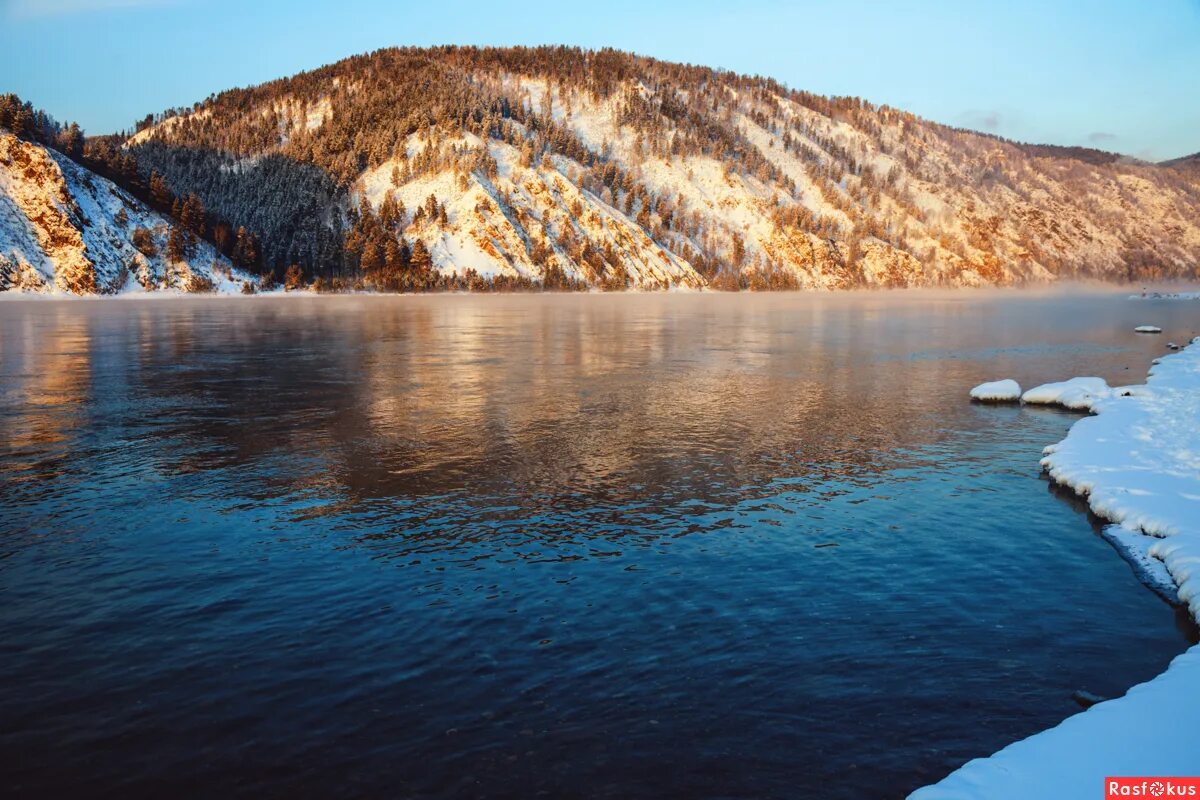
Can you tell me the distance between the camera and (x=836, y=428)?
3259cm

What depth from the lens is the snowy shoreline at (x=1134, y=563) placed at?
968 centimetres

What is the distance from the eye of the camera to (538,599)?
1573cm

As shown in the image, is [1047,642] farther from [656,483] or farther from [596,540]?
[656,483]

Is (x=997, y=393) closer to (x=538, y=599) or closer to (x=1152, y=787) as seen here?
(x=538, y=599)

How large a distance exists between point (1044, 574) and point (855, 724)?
8291 millimetres

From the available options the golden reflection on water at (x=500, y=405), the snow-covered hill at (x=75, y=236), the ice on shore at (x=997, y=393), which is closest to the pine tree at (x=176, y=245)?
the snow-covered hill at (x=75, y=236)

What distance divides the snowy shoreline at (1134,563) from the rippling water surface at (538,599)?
0.73 metres

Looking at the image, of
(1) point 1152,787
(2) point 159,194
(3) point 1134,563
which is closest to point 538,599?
(1) point 1152,787

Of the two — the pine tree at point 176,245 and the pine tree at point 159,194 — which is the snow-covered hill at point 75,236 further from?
the pine tree at point 159,194

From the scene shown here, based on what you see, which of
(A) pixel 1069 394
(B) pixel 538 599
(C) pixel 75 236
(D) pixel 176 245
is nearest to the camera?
(B) pixel 538 599

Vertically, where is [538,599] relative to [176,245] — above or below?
below

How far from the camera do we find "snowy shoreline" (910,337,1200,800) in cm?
968

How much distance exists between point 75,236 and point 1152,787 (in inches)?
7674

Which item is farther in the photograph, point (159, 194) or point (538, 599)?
point (159, 194)
